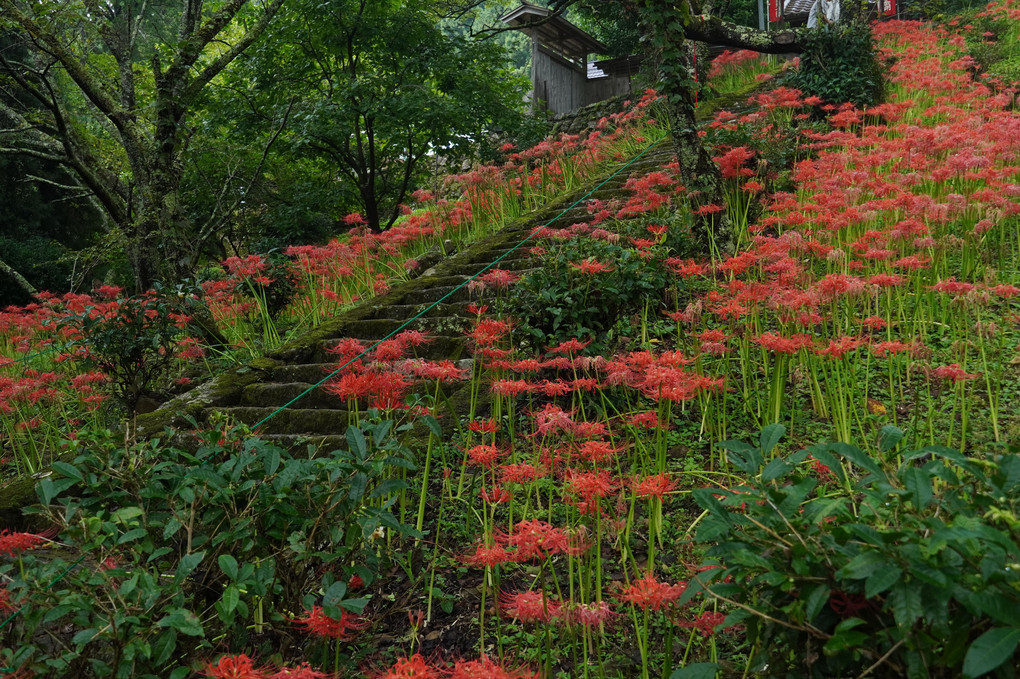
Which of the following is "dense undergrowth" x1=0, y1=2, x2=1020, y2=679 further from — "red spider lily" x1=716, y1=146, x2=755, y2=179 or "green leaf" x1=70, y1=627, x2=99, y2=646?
"red spider lily" x1=716, y1=146, x2=755, y2=179

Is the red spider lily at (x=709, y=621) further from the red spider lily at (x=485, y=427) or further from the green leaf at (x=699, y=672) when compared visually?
the red spider lily at (x=485, y=427)

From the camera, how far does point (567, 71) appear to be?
17.3m

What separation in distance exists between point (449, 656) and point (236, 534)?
89cm

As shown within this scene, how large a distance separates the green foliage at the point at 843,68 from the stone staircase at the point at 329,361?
393cm

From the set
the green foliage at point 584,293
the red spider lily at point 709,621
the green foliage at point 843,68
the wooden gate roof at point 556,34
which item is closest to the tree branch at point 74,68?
the green foliage at point 584,293

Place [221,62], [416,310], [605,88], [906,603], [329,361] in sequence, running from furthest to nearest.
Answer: [605,88]
[221,62]
[416,310]
[329,361]
[906,603]

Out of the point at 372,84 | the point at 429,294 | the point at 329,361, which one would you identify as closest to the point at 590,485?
the point at 329,361

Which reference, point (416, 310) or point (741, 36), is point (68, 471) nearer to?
point (416, 310)

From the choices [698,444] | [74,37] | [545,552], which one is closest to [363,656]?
[545,552]

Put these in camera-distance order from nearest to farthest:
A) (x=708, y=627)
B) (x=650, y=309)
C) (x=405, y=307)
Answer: (x=708, y=627) < (x=650, y=309) < (x=405, y=307)

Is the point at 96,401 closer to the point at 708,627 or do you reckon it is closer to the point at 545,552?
the point at 545,552

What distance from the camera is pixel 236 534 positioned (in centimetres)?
198

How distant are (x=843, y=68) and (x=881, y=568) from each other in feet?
28.8

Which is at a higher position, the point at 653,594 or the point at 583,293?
the point at 583,293
